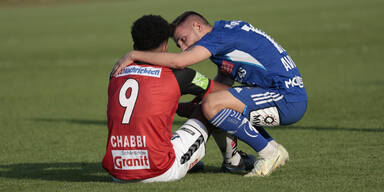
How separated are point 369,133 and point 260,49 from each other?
3.15 metres

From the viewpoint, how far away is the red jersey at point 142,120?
601cm

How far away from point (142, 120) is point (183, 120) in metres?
5.78

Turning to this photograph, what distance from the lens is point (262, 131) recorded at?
7145mm

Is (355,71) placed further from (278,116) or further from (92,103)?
(278,116)

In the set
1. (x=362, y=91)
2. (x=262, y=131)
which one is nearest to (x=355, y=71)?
(x=362, y=91)

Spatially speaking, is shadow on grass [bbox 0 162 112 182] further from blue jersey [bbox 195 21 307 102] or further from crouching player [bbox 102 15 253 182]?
blue jersey [bbox 195 21 307 102]

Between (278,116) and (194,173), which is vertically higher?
(278,116)

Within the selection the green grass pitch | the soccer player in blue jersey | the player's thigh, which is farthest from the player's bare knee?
the green grass pitch

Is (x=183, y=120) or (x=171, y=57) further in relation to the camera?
(x=183, y=120)

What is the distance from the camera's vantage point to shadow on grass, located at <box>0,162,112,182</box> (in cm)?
707

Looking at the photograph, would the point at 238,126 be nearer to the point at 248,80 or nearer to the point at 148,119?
the point at 248,80

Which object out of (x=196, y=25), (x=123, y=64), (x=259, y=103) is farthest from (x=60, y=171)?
(x=259, y=103)

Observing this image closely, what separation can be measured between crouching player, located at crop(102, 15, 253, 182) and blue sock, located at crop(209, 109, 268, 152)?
30cm

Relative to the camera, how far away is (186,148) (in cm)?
623
